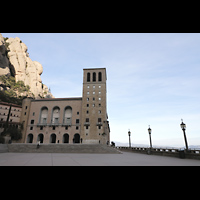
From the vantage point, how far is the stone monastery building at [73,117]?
43.0 metres

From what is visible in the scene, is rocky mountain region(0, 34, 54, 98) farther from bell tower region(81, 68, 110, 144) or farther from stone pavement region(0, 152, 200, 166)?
stone pavement region(0, 152, 200, 166)

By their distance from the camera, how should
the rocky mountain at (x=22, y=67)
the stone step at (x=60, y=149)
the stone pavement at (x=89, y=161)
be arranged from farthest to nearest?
the rocky mountain at (x=22, y=67) < the stone step at (x=60, y=149) < the stone pavement at (x=89, y=161)

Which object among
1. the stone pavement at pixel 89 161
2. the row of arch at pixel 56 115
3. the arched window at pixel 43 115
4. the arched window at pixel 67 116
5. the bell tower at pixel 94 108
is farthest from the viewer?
the arched window at pixel 43 115

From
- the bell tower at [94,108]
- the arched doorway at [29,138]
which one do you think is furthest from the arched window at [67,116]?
the arched doorway at [29,138]

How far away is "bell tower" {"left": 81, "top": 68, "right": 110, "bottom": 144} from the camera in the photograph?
42062 mm

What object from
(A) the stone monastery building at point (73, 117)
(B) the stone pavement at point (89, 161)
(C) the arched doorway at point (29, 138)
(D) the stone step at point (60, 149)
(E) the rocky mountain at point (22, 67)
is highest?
(E) the rocky mountain at point (22, 67)

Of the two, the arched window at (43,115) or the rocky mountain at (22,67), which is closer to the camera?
the arched window at (43,115)

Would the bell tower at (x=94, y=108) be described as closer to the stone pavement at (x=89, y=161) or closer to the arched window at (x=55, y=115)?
the arched window at (x=55, y=115)

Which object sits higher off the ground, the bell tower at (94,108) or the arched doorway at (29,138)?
the bell tower at (94,108)

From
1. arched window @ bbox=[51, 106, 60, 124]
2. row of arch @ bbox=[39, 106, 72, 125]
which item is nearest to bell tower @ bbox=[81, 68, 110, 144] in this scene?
row of arch @ bbox=[39, 106, 72, 125]

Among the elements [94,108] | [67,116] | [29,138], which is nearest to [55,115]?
[67,116]

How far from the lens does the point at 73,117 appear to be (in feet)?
152

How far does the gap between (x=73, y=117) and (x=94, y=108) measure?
847 cm

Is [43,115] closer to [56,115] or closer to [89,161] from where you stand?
[56,115]
